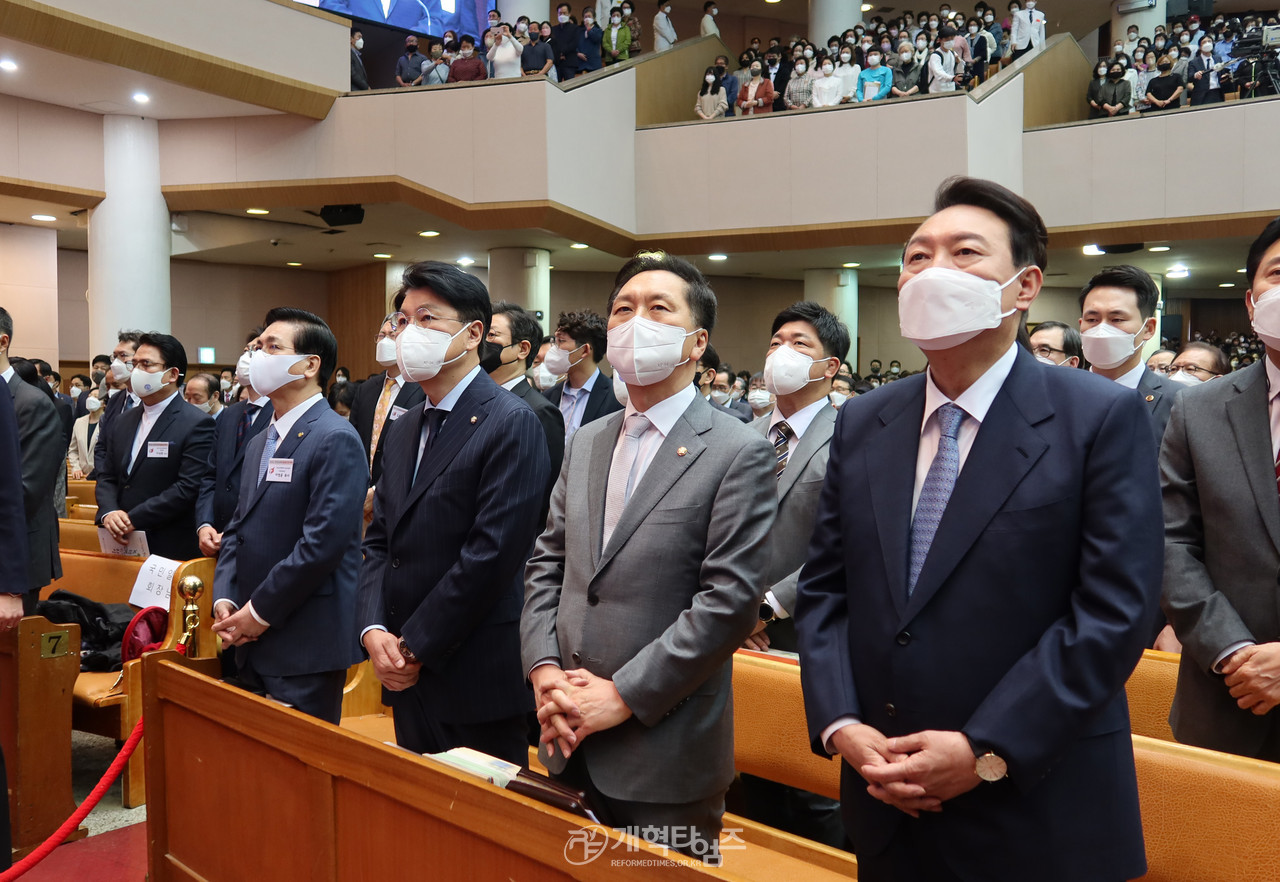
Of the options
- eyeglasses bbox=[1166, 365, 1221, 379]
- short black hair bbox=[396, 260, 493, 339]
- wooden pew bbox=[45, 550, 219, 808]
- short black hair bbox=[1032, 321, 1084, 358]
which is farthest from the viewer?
eyeglasses bbox=[1166, 365, 1221, 379]

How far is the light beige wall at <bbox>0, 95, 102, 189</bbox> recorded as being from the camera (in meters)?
9.66

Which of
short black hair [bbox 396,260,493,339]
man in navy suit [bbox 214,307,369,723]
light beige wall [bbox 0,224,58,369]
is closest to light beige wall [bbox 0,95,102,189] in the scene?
light beige wall [bbox 0,224,58,369]

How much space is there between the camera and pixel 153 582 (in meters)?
3.42

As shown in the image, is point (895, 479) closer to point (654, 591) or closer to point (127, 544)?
point (654, 591)

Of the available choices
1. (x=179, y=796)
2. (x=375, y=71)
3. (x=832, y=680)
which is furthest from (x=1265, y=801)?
(x=375, y=71)

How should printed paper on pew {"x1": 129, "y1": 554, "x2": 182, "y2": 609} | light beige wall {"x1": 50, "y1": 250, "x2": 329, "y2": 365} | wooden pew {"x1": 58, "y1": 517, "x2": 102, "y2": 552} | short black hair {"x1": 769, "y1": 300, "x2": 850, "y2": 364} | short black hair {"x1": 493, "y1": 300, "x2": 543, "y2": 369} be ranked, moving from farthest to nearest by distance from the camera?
light beige wall {"x1": 50, "y1": 250, "x2": 329, "y2": 365}, wooden pew {"x1": 58, "y1": 517, "x2": 102, "y2": 552}, short black hair {"x1": 493, "y1": 300, "x2": 543, "y2": 369}, printed paper on pew {"x1": 129, "y1": 554, "x2": 182, "y2": 609}, short black hair {"x1": 769, "y1": 300, "x2": 850, "y2": 364}

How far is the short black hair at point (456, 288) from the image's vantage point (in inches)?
96.0

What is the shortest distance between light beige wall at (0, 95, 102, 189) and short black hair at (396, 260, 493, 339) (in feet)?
30.5

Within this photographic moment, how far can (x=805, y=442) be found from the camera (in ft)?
9.20

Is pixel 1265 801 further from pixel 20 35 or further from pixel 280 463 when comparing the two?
pixel 20 35

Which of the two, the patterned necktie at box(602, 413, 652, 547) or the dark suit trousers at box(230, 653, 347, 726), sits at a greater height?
the patterned necktie at box(602, 413, 652, 547)

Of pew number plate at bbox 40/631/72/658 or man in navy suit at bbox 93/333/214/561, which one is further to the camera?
man in navy suit at bbox 93/333/214/561

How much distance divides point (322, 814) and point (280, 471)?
1.14m

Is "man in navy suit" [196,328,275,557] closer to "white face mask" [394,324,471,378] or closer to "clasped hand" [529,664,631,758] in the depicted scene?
"white face mask" [394,324,471,378]
